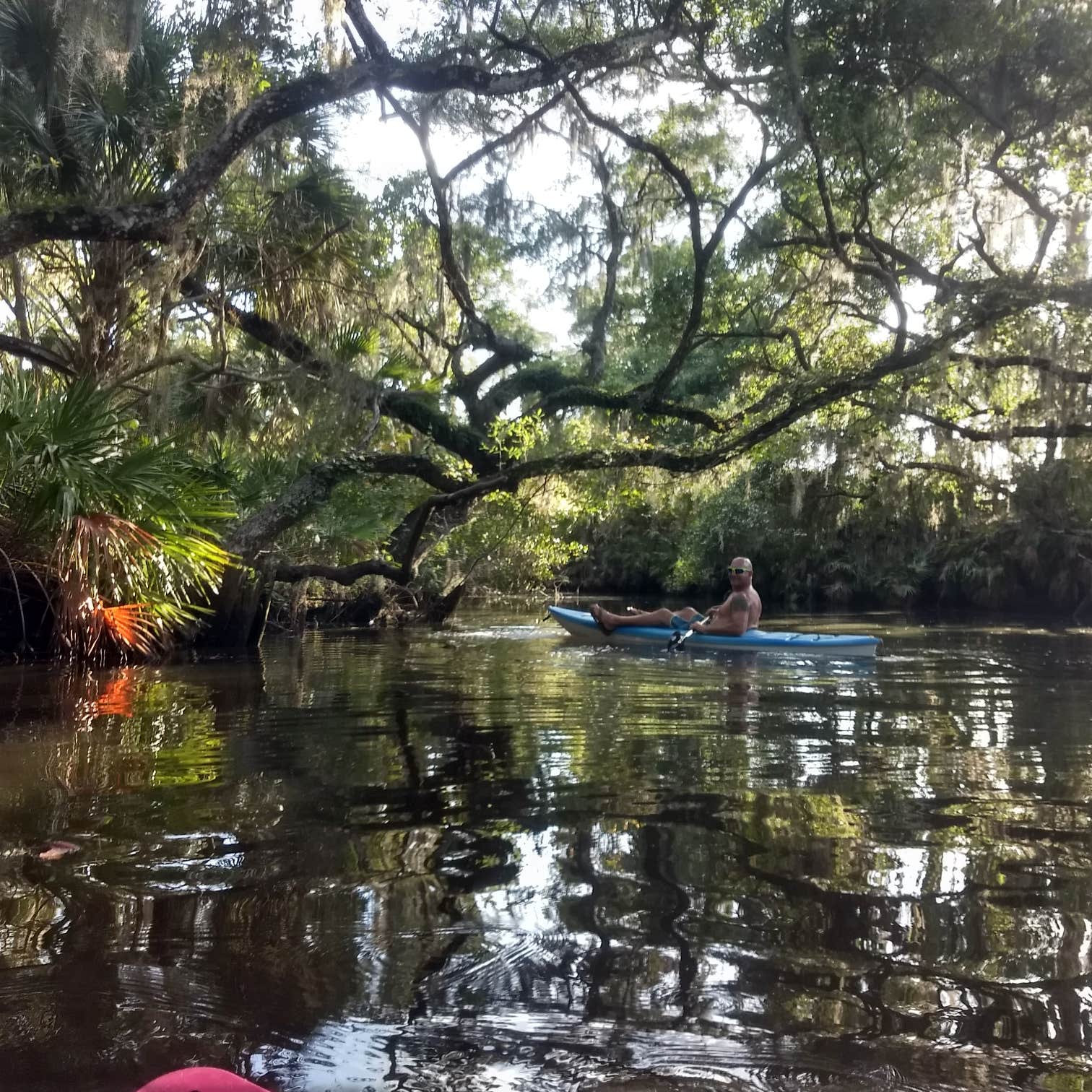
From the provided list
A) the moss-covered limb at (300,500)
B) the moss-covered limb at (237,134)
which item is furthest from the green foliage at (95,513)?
the moss-covered limb at (300,500)

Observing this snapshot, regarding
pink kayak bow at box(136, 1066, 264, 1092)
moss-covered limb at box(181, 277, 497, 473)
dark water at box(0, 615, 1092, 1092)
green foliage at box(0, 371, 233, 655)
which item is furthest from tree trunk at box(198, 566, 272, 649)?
pink kayak bow at box(136, 1066, 264, 1092)

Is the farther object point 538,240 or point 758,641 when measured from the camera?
point 538,240

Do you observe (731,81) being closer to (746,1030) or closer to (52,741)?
(52,741)

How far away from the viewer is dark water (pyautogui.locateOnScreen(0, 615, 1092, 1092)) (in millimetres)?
2111

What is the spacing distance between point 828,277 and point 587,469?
3.79 meters

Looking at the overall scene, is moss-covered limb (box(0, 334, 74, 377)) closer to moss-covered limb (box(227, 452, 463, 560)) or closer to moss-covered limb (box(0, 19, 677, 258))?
moss-covered limb (box(227, 452, 463, 560))

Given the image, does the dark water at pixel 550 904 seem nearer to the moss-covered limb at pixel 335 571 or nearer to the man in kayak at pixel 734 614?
the man in kayak at pixel 734 614

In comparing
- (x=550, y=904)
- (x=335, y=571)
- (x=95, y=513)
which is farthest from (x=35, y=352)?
(x=550, y=904)

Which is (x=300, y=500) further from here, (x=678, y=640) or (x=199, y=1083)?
(x=199, y=1083)

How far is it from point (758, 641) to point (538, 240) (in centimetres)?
687

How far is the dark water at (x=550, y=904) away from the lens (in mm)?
2111

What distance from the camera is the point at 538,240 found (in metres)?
14.2

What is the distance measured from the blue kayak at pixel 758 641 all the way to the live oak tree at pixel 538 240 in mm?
2231

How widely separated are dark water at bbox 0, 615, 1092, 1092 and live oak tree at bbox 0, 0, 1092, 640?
15.1 ft
